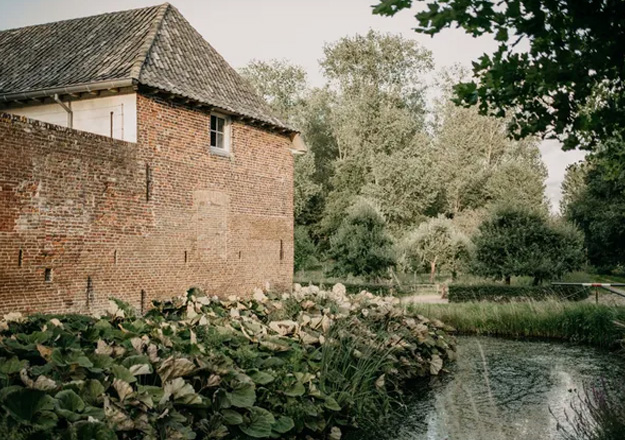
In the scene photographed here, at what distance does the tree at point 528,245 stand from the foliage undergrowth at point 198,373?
37.7 ft

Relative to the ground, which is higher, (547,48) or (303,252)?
(547,48)

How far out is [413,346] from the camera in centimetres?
1073

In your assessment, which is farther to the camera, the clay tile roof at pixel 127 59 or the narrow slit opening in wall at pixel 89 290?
the clay tile roof at pixel 127 59

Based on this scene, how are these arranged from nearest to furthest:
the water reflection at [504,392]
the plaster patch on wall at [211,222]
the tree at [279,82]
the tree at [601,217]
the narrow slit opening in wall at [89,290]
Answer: the water reflection at [504,392] → the narrow slit opening in wall at [89,290] → the plaster patch on wall at [211,222] → the tree at [601,217] → the tree at [279,82]

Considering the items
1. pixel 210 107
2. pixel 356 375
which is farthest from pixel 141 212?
pixel 356 375

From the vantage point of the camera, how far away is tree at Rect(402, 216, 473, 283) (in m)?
26.5

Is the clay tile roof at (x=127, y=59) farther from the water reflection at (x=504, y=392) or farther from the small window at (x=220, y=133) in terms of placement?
the water reflection at (x=504, y=392)

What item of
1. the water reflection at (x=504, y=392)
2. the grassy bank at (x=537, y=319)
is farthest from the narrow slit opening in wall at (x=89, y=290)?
the grassy bank at (x=537, y=319)

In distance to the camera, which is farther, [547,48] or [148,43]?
[148,43]

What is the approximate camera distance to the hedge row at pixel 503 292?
18469 millimetres

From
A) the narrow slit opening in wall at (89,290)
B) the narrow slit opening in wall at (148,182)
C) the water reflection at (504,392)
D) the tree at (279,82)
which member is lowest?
the water reflection at (504,392)

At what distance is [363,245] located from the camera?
23.1 metres

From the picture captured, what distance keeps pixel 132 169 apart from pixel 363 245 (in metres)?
12.9

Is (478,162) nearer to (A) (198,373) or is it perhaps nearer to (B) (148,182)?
(B) (148,182)
